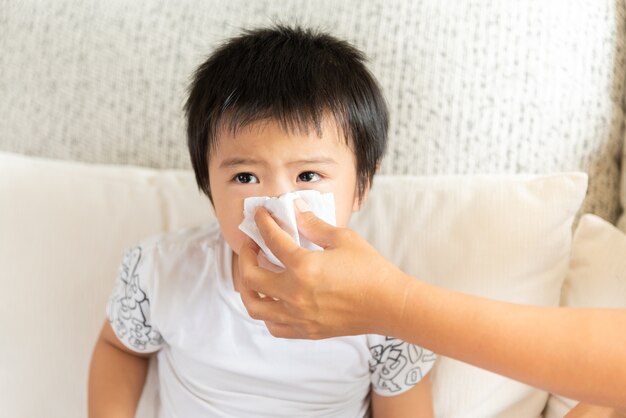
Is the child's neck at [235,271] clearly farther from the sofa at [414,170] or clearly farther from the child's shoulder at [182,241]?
the sofa at [414,170]

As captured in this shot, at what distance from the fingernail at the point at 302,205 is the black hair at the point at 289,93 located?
12 cm

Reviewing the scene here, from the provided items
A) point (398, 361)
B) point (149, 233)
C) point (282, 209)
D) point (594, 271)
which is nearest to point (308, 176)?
point (282, 209)

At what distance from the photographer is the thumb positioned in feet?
2.78

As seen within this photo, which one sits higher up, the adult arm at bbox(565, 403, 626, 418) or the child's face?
the child's face

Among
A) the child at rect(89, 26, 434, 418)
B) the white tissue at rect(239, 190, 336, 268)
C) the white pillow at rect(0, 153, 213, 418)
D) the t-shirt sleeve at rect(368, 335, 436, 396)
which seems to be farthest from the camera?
the white pillow at rect(0, 153, 213, 418)

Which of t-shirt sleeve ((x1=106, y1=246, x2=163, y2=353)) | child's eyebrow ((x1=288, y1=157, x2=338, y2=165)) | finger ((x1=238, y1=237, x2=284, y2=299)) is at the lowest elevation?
t-shirt sleeve ((x1=106, y1=246, x2=163, y2=353))

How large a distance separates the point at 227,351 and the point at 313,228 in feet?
1.21

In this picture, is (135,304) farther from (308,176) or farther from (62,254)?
(308,176)

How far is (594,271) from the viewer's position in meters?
1.20

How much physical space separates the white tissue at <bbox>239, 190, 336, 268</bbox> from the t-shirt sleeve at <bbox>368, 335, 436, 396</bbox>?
0.96 feet

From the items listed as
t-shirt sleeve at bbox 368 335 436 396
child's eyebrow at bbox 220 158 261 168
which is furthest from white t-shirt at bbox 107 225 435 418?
child's eyebrow at bbox 220 158 261 168

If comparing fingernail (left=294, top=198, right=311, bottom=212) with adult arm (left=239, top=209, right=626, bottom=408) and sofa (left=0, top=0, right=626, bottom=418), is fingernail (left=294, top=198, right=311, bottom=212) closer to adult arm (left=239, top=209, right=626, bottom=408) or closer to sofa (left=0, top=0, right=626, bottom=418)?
adult arm (left=239, top=209, right=626, bottom=408)

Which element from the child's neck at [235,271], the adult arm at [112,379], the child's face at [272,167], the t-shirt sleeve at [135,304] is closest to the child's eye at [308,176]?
the child's face at [272,167]

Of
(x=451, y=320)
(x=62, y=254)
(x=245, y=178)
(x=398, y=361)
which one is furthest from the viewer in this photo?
(x=62, y=254)
